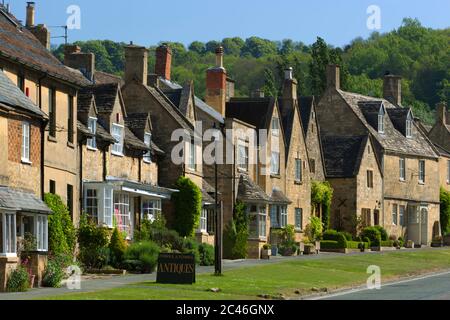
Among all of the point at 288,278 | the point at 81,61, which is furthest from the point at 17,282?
the point at 81,61

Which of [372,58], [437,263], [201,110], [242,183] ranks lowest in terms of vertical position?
[437,263]

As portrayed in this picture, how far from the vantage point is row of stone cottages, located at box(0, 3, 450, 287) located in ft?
144

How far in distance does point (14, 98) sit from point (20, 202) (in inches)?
153

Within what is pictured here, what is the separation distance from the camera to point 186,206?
6056 cm

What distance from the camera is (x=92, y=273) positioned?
160ft

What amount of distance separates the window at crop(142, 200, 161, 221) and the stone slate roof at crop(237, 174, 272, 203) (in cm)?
860

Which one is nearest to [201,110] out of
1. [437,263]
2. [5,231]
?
[437,263]

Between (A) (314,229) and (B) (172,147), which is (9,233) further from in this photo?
(A) (314,229)

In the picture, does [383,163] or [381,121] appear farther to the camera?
[381,121]

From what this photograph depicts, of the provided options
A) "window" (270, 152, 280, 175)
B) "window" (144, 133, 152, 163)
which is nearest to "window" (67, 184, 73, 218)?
"window" (144, 133, 152, 163)

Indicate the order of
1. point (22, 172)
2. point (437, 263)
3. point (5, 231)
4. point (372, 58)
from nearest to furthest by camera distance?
point (5, 231) < point (22, 172) < point (437, 263) < point (372, 58)

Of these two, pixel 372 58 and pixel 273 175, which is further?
pixel 372 58

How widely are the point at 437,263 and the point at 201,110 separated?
15990 millimetres
